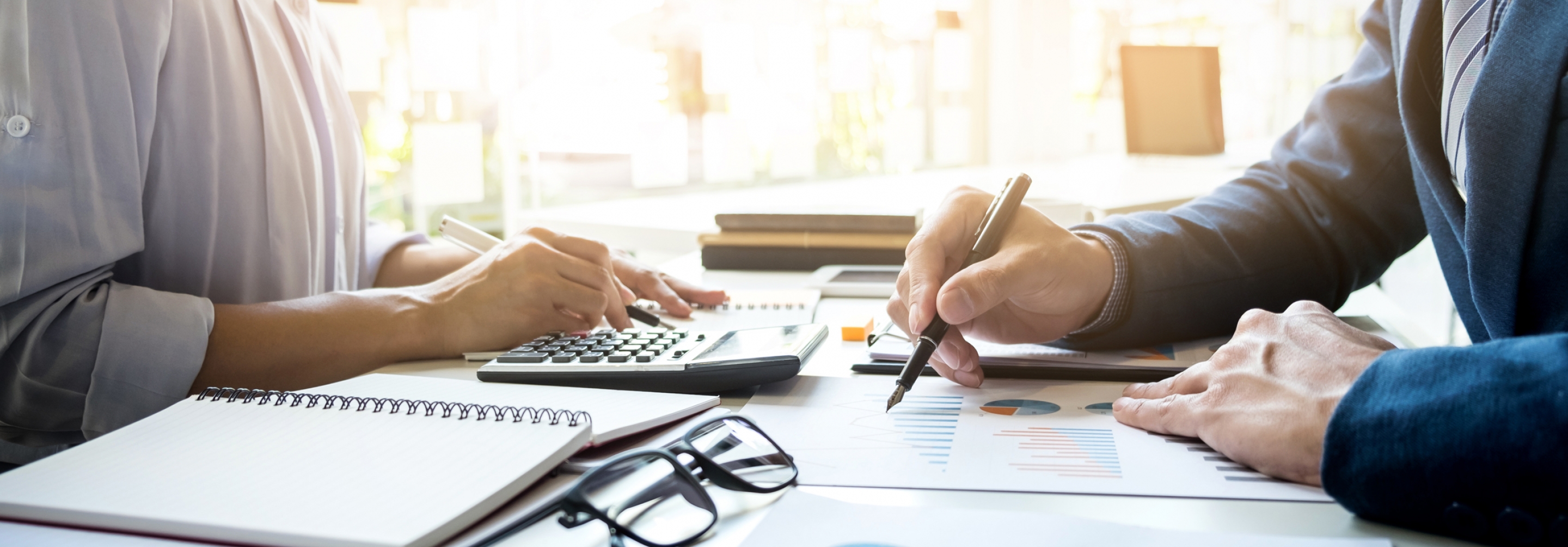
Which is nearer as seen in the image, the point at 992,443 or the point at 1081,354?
the point at 992,443

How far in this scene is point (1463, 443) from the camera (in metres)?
0.44

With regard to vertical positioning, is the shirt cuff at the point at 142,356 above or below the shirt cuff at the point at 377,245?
below

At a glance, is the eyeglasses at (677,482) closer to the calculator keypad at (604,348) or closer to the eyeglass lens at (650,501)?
the eyeglass lens at (650,501)

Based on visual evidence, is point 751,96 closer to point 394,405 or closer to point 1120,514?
point 394,405

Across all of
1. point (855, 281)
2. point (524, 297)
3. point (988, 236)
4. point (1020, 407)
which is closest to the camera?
point (1020, 407)

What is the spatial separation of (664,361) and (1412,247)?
0.81 m

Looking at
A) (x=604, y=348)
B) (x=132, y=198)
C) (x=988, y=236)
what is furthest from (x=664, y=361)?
(x=132, y=198)

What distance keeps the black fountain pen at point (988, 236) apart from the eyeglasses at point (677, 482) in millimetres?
174

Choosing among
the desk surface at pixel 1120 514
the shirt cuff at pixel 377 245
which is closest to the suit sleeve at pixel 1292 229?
the desk surface at pixel 1120 514

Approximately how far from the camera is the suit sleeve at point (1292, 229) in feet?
2.77

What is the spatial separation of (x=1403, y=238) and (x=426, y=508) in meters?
0.96

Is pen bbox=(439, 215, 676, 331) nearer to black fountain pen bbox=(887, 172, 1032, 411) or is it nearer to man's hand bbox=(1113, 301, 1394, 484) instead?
black fountain pen bbox=(887, 172, 1032, 411)

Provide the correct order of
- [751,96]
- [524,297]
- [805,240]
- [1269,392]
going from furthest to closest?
[751,96] < [805,240] < [524,297] < [1269,392]

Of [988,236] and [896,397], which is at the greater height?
[988,236]
